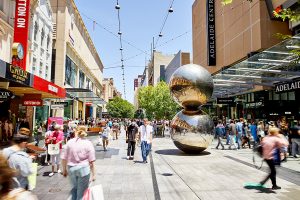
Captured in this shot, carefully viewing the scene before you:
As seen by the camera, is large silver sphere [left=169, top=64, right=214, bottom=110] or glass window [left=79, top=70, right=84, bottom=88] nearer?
large silver sphere [left=169, top=64, right=214, bottom=110]

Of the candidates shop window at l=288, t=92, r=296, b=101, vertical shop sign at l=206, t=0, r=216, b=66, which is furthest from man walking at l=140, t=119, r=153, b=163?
vertical shop sign at l=206, t=0, r=216, b=66

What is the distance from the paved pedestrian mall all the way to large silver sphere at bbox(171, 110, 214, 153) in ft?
4.25

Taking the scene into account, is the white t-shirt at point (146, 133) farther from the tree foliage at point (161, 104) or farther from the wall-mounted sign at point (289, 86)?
the tree foliage at point (161, 104)

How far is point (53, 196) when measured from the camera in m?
6.79

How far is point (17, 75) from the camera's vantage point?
46.5ft

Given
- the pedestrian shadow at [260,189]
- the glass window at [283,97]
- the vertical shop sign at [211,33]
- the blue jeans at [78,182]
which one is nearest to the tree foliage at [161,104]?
the vertical shop sign at [211,33]

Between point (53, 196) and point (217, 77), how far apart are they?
18699 mm

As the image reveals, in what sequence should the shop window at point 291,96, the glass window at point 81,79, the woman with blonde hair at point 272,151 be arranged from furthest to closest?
the glass window at point 81,79
the shop window at point 291,96
the woman with blonde hair at point 272,151

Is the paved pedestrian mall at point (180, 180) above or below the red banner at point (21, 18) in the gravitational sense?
below

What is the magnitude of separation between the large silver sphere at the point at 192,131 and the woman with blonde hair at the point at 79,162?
830cm

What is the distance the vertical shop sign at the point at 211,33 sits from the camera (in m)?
37.3

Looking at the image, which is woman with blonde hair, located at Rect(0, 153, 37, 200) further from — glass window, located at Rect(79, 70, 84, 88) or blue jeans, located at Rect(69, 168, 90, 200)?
glass window, located at Rect(79, 70, 84, 88)

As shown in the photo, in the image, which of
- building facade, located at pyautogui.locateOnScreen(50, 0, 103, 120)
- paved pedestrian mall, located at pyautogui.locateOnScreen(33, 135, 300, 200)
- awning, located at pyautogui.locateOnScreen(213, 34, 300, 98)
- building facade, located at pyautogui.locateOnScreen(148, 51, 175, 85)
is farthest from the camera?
building facade, located at pyautogui.locateOnScreen(148, 51, 175, 85)

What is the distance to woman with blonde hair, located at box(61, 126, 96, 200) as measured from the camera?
5238 mm
